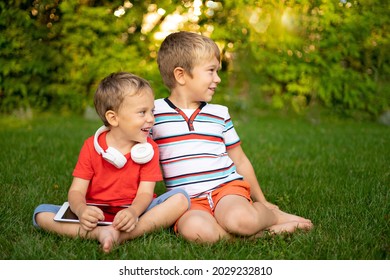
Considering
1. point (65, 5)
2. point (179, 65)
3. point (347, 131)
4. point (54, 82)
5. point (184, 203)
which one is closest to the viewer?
point (184, 203)

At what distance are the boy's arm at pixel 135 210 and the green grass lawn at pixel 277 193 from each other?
0.33 ft

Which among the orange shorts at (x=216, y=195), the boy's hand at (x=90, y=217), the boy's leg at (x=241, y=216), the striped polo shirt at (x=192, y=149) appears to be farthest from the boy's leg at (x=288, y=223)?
the boy's hand at (x=90, y=217)

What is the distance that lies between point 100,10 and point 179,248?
18.8 ft

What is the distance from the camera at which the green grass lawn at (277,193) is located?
215cm

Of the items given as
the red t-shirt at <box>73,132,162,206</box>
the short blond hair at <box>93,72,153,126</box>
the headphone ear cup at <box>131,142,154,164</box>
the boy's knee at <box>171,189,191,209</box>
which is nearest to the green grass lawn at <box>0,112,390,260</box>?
the boy's knee at <box>171,189,191,209</box>

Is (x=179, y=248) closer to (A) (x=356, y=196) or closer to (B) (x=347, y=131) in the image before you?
(A) (x=356, y=196)

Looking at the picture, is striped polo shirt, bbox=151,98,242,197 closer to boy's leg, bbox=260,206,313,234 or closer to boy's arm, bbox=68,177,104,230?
boy's leg, bbox=260,206,313,234

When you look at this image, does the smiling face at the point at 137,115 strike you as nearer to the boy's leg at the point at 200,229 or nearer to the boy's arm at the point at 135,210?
the boy's arm at the point at 135,210

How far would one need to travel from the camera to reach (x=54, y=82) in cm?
759

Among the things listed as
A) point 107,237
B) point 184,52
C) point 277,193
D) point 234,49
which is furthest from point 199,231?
point 234,49

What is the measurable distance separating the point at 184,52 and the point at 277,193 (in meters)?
1.21

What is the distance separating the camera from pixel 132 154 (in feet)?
7.97

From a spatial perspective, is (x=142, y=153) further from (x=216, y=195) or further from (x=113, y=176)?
(x=216, y=195)

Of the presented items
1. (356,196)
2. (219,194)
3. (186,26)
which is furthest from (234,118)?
(219,194)
